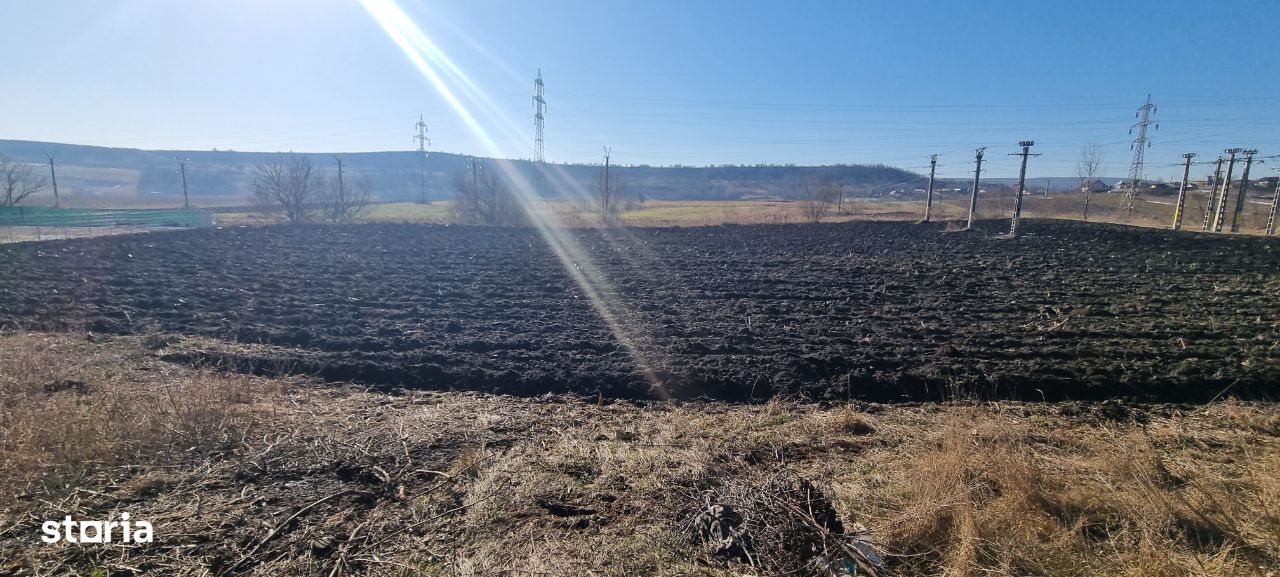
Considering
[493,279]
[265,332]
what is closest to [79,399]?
[265,332]

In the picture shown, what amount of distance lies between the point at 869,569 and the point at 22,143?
142918mm

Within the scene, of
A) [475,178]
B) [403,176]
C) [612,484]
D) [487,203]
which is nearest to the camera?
[612,484]

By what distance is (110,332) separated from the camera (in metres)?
7.90

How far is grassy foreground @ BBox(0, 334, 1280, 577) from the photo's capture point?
2.89m

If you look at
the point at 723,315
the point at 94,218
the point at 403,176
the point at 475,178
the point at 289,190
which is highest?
the point at 403,176

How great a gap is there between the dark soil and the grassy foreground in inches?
31.2

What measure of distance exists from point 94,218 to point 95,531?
1373 inches

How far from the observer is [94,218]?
2662 cm

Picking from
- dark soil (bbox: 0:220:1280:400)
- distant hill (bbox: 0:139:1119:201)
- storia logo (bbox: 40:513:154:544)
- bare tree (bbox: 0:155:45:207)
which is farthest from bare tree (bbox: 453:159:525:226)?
distant hill (bbox: 0:139:1119:201)

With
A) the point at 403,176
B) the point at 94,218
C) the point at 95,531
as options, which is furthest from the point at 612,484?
the point at 403,176

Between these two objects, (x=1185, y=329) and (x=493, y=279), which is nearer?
(x=1185, y=329)

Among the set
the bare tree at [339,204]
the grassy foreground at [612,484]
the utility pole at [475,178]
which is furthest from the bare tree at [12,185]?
the grassy foreground at [612,484]

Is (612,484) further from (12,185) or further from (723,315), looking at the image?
(12,185)

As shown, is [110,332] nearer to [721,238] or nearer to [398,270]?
[398,270]
